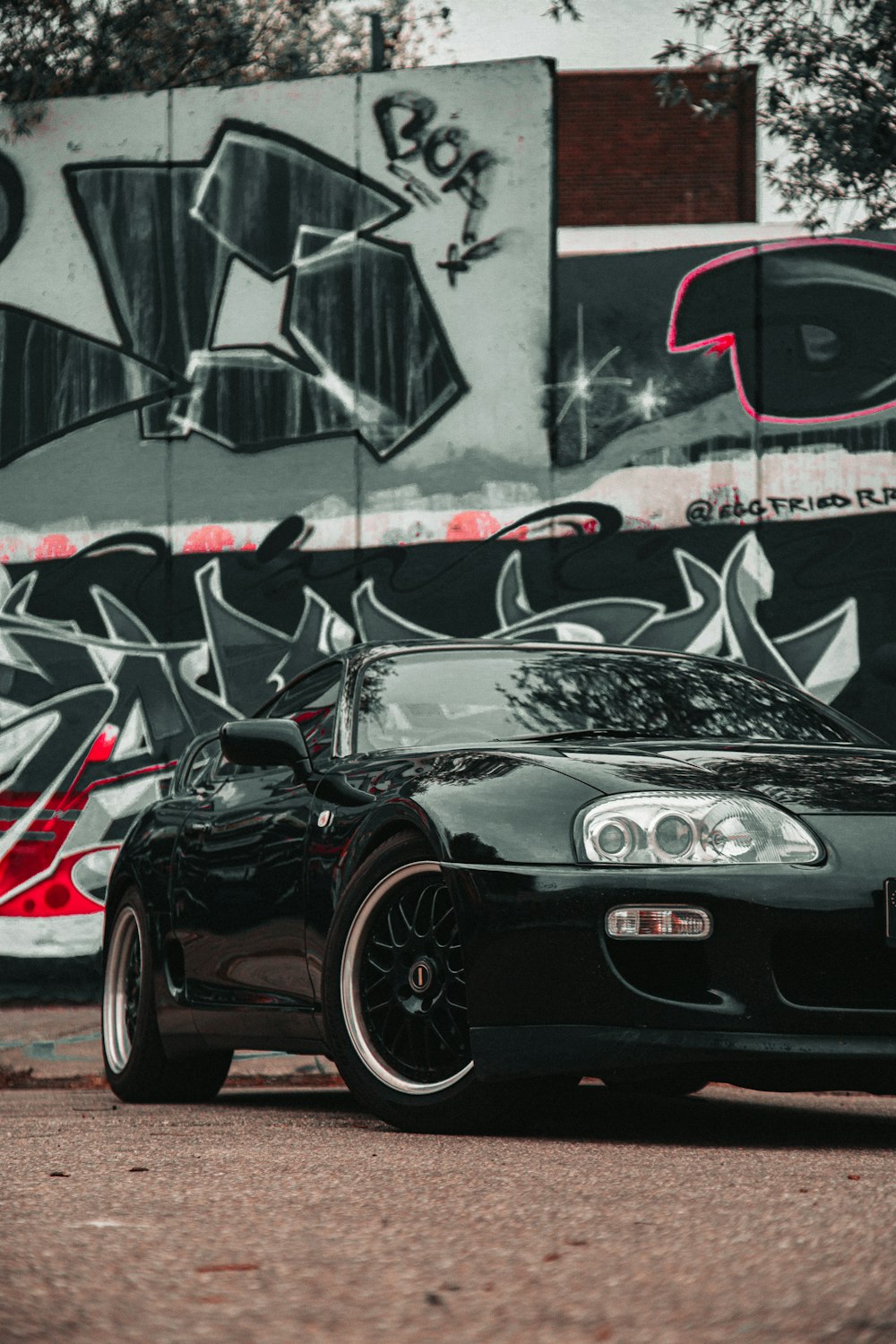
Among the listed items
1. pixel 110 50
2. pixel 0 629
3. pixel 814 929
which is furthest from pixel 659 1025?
pixel 110 50

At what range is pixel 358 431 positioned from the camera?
1195 cm

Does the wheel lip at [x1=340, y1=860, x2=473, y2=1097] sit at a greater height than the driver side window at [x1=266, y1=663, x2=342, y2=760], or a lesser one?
lesser

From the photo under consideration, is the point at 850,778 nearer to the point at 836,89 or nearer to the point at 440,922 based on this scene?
the point at 440,922

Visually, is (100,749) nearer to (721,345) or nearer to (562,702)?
(721,345)

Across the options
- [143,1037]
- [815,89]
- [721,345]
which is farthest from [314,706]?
[815,89]

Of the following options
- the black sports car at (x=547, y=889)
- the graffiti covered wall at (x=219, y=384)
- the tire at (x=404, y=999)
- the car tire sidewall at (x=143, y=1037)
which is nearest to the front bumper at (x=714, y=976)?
the black sports car at (x=547, y=889)

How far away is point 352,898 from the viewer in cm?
453

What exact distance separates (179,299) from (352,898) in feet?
27.1

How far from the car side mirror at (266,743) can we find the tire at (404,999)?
0.60m

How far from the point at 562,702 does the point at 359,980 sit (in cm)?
Answer: 106

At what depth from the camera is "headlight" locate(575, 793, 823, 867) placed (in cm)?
402

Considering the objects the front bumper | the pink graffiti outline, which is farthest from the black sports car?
the pink graffiti outline

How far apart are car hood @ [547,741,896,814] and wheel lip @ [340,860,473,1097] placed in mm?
461

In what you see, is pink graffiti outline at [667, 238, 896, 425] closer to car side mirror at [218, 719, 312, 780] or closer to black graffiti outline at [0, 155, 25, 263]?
black graffiti outline at [0, 155, 25, 263]
